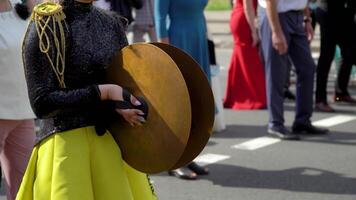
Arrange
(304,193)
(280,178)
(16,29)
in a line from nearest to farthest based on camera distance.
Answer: (16,29), (304,193), (280,178)

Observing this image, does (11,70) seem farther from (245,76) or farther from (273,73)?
(245,76)

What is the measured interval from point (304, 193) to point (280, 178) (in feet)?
1.39

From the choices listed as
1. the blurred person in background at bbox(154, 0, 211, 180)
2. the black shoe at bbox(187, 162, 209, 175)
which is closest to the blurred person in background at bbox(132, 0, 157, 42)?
the blurred person in background at bbox(154, 0, 211, 180)

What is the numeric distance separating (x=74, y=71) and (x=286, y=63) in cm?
463

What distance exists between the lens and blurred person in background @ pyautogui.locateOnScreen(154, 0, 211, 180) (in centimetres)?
622

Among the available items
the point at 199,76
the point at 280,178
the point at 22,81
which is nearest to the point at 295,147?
the point at 280,178

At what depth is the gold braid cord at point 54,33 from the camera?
311 cm

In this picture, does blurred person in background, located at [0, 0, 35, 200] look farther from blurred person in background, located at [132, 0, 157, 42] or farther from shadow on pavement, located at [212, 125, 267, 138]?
blurred person in background, located at [132, 0, 157, 42]

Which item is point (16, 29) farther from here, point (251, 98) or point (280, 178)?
point (251, 98)

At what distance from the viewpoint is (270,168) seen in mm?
6566

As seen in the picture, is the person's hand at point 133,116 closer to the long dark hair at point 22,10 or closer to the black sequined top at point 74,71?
the black sequined top at point 74,71

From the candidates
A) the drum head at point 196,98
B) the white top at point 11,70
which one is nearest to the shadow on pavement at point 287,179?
the white top at point 11,70

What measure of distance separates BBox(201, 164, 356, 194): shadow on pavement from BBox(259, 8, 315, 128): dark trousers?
117cm

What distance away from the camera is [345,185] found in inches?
237
